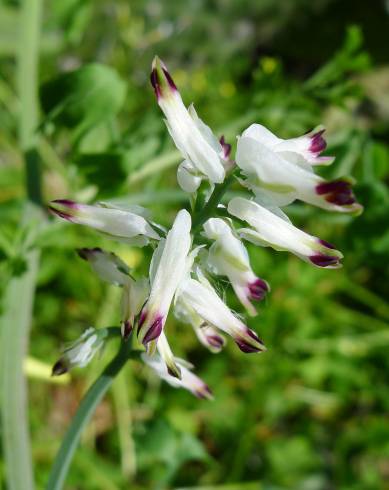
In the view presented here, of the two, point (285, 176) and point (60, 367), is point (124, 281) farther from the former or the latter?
point (285, 176)

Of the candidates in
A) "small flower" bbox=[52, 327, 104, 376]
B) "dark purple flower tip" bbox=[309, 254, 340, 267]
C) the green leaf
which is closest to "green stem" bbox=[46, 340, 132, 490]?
"small flower" bbox=[52, 327, 104, 376]

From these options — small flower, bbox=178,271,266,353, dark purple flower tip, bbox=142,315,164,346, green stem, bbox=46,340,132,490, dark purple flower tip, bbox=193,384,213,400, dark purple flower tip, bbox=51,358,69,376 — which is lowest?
dark purple flower tip, bbox=193,384,213,400

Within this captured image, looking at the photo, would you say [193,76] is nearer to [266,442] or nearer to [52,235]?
[266,442]

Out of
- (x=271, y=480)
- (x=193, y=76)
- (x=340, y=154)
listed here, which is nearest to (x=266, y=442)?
(x=271, y=480)

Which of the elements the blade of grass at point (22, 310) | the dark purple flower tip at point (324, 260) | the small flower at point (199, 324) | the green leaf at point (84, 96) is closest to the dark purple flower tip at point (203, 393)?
the small flower at point (199, 324)

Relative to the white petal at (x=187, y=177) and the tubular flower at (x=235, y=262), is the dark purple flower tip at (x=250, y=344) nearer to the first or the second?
the tubular flower at (x=235, y=262)

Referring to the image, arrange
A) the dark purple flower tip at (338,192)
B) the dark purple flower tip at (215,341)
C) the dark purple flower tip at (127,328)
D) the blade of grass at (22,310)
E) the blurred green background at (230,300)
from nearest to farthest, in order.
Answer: the dark purple flower tip at (338,192), the dark purple flower tip at (127,328), the dark purple flower tip at (215,341), the blade of grass at (22,310), the blurred green background at (230,300)

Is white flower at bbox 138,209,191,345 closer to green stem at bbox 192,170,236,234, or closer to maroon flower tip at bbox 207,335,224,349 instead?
green stem at bbox 192,170,236,234
